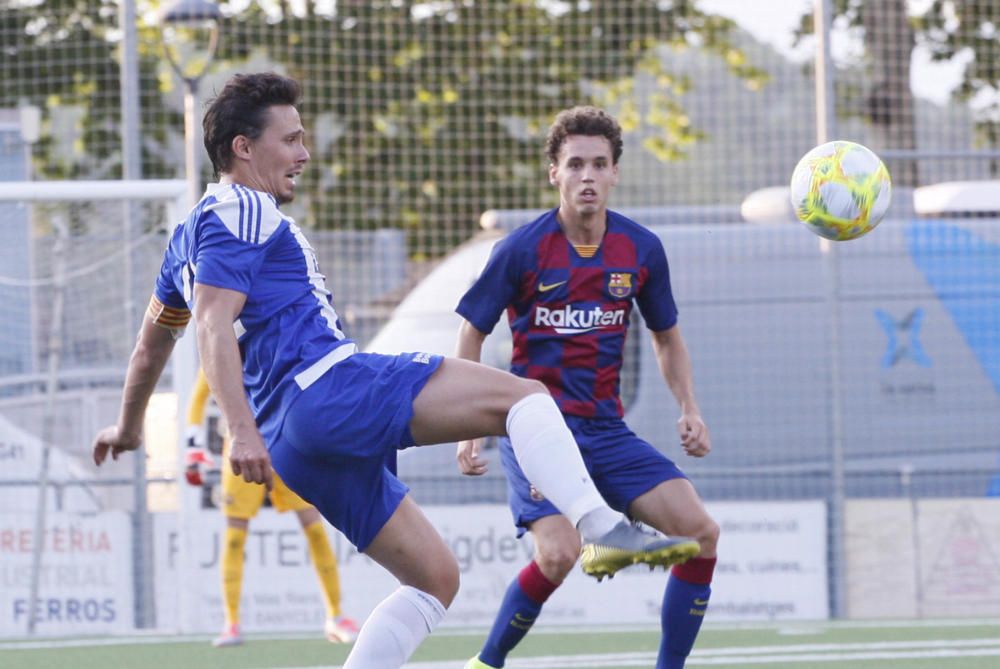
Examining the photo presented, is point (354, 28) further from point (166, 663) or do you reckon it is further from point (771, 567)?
point (166, 663)

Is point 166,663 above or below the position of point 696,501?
below

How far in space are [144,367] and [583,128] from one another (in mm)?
1912

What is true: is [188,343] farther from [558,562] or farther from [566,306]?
[558,562]

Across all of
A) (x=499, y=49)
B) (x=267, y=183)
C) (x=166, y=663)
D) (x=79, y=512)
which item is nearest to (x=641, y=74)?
(x=499, y=49)

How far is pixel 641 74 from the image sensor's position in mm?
13945

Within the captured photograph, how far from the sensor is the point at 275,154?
14.8ft

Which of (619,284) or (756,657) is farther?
(756,657)

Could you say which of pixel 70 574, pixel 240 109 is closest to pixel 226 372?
pixel 240 109

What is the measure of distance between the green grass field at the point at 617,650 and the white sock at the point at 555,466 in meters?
3.05

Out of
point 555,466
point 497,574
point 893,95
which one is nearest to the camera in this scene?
point 555,466

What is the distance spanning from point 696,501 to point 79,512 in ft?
15.4

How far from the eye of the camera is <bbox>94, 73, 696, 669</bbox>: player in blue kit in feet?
13.9

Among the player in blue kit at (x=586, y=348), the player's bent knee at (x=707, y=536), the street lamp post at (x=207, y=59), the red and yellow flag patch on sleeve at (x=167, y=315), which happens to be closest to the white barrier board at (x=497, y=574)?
the street lamp post at (x=207, y=59)

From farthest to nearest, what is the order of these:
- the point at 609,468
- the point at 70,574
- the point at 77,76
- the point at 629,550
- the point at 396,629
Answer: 1. the point at 77,76
2. the point at 70,574
3. the point at 609,468
4. the point at 396,629
5. the point at 629,550
